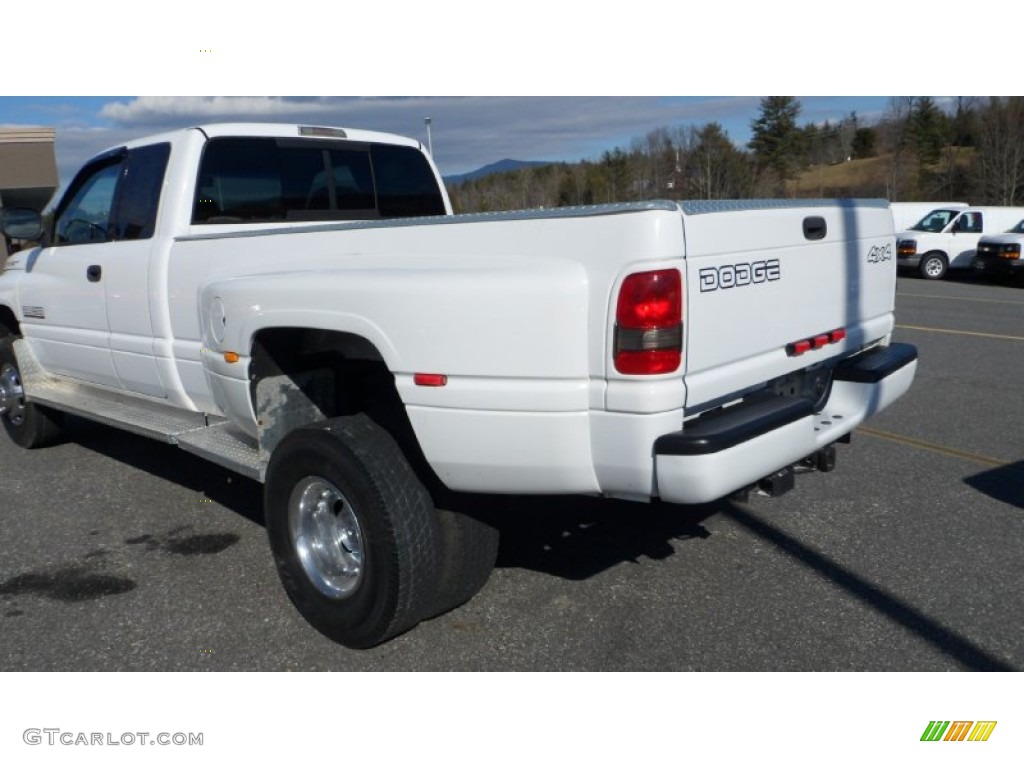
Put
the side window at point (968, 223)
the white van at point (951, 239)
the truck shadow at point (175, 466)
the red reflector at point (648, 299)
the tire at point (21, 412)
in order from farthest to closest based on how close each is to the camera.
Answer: the side window at point (968, 223) < the white van at point (951, 239) < the tire at point (21, 412) < the truck shadow at point (175, 466) < the red reflector at point (648, 299)

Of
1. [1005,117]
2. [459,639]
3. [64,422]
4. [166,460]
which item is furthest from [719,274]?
[1005,117]

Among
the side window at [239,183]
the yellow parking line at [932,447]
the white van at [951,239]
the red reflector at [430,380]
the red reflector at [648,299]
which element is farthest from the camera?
the white van at [951,239]

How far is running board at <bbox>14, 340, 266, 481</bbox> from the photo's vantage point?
4215 mm

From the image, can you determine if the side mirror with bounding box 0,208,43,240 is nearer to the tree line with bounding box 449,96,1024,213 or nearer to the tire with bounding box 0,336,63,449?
the tire with bounding box 0,336,63,449

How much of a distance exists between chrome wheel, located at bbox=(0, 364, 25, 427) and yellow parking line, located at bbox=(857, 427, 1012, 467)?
617cm

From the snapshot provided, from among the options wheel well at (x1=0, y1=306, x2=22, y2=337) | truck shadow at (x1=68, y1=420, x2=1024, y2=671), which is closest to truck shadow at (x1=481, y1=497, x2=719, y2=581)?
truck shadow at (x1=68, y1=420, x2=1024, y2=671)

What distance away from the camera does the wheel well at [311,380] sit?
3.82 m

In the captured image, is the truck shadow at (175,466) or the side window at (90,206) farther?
the truck shadow at (175,466)

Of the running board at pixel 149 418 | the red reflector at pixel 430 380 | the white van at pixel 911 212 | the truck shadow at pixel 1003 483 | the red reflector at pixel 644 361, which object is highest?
the white van at pixel 911 212

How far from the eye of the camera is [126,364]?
17.1 feet

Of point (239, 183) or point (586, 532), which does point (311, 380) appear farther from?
point (586, 532)

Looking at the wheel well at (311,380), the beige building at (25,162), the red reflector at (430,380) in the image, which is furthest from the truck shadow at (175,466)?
the beige building at (25,162)

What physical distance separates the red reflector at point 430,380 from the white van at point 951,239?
805 inches

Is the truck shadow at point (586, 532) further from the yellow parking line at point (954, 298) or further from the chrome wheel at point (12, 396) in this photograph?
the yellow parking line at point (954, 298)
